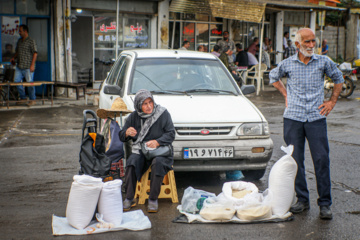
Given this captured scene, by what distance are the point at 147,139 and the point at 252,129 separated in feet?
4.50

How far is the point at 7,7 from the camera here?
1557 cm

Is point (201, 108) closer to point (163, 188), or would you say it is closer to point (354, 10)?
point (163, 188)

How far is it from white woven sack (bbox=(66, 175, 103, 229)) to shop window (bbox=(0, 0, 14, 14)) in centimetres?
1166

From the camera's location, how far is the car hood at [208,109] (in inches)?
258

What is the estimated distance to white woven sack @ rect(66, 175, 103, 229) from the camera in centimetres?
511

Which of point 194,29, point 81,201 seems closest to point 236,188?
point 81,201

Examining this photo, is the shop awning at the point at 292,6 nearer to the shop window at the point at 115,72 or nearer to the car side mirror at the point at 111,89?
the shop window at the point at 115,72

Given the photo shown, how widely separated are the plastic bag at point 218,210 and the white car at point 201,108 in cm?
98

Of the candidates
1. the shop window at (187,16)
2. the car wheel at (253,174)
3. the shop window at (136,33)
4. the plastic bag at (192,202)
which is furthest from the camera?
the shop window at (187,16)

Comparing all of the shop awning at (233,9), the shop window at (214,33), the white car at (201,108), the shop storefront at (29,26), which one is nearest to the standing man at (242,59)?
the shop awning at (233,9)

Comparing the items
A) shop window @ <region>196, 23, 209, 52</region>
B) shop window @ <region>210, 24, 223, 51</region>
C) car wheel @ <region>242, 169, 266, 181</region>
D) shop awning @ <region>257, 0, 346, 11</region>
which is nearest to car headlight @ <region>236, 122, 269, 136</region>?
car wheel @ <region>242, 169, 266, 181</region>

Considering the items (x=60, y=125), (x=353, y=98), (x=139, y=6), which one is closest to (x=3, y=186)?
(x=60, y=125)

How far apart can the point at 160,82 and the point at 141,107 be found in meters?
1.71

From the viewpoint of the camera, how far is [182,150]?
6.38m
